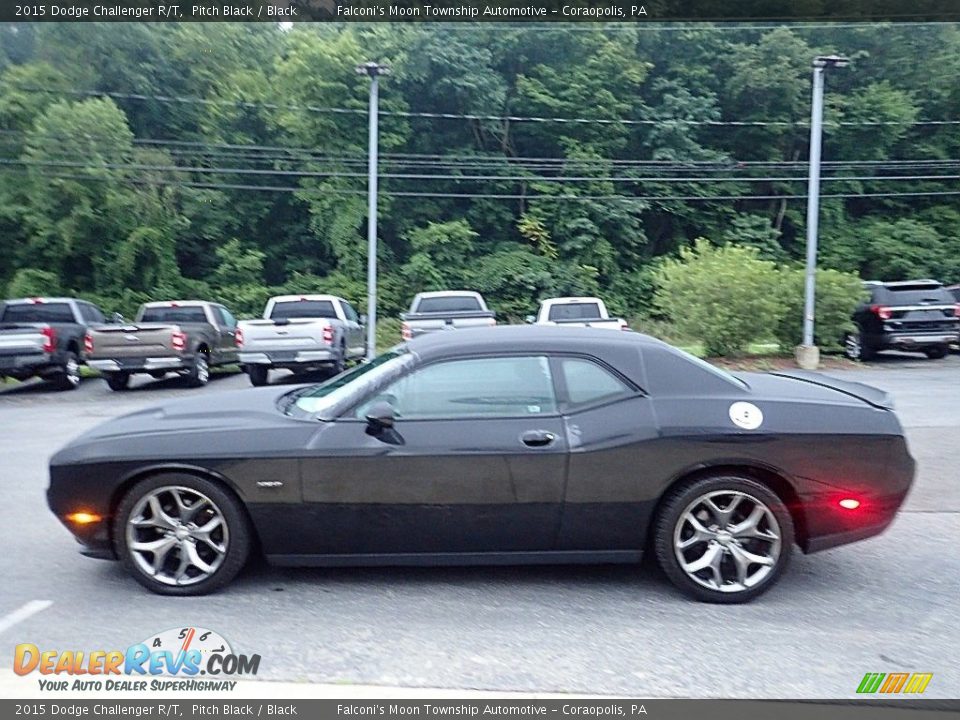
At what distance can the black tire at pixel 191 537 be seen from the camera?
488cm

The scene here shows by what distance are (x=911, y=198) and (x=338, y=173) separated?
26.6m

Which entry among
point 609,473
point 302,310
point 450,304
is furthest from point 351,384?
point 450,304

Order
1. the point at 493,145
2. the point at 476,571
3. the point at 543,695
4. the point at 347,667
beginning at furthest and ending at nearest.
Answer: the point at 493,145, the point at 476,571, the point at 347,667, the point at 543,695

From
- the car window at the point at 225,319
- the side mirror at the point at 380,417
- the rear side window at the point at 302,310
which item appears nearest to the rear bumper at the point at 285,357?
the rear side window at the point at 302,310

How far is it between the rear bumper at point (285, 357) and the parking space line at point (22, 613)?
11.0m

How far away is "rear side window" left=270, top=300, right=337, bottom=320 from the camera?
61.3ft

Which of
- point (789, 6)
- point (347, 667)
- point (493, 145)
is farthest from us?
point (493, 145)

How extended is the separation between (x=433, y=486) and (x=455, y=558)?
0.45 m

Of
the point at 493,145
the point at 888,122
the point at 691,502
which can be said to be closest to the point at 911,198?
the point at 888,122

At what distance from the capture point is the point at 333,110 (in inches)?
1420

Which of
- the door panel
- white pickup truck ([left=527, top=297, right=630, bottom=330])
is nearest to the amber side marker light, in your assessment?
the door panel

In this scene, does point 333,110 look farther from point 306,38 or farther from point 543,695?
point 543,695

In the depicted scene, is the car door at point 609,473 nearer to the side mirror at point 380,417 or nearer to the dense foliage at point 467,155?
the side mirror at point 380,417

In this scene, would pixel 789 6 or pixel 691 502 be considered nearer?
pixel 691 502
